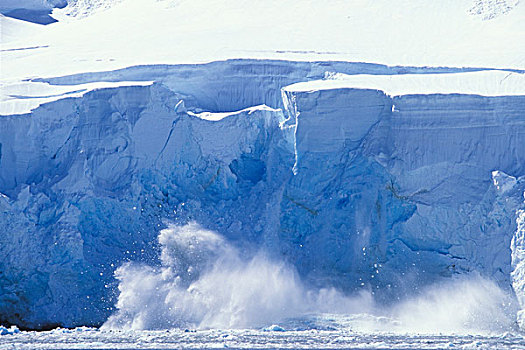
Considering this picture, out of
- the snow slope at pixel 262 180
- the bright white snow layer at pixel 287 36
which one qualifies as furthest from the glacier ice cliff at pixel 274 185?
the bright white snow layer at pixel 287 36

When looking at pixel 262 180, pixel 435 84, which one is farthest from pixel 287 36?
pixel 435 84

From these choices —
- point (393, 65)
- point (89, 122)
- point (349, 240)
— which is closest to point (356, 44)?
point (393, 65)

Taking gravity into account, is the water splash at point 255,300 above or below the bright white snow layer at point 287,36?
below

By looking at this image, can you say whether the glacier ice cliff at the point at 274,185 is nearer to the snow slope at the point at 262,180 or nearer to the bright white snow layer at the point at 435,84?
the snow slope at the point at 262,180

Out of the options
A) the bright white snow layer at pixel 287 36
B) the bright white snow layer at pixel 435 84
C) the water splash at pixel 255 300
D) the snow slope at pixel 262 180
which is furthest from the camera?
the bright white snow layer at pixel 287 36

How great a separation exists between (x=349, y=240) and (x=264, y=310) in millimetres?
1746

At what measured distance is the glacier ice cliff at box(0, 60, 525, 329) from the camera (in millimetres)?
13023

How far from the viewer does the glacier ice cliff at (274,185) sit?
42.7ft

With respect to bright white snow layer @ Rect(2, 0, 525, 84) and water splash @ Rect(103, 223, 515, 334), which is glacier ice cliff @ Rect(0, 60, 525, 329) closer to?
water splash @ Rect(103, 223, 515, 334)

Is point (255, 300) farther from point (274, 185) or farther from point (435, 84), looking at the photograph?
point (435, 84)

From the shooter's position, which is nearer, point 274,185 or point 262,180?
point 274,185

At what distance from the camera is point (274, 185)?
45.3 ft

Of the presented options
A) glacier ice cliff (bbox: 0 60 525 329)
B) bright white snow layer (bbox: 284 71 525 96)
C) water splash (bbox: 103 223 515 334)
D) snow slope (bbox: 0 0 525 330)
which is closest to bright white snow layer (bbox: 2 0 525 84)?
snow slope (bbox: 0 0 525 330)

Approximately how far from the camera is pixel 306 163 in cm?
1351
